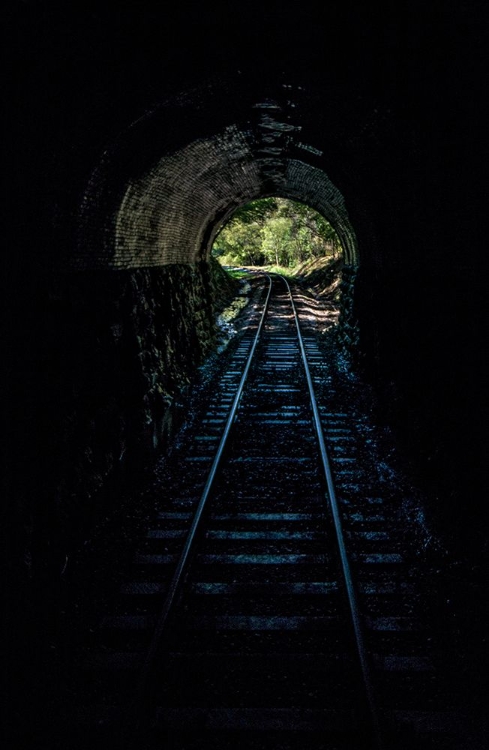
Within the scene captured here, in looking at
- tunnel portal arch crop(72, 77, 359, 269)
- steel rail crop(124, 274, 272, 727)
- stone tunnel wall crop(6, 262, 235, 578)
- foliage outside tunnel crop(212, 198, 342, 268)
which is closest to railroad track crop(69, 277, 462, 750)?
steel rail crop(124, 274, 272, 727)

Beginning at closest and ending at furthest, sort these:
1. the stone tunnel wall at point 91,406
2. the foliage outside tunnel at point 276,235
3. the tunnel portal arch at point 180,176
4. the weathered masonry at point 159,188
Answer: the weathered masonry at point 159,188
the stone tunnel wall at point 91,406
the tunnel portal arch at point 180,176
the foliage outside tunnel at point 276,235

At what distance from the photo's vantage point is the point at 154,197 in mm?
7195

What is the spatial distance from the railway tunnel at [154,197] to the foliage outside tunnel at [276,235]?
47.9ft

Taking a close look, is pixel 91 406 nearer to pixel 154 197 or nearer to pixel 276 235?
pixel 154 197

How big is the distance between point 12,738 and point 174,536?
191 cm

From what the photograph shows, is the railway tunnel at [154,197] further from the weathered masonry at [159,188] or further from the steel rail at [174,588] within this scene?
the steel rail at [174,588]

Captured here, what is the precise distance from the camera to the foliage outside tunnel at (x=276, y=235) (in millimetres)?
24219

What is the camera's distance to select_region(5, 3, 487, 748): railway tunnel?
10.8 ft

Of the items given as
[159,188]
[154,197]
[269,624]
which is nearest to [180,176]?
[159,188]

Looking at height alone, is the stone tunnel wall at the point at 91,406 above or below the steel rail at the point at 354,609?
above

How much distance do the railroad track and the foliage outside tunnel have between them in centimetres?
1715

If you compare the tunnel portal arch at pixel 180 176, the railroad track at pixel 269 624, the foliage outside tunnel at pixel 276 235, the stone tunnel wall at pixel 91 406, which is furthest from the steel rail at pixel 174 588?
the foliage outside tunnel at pixel 276 235

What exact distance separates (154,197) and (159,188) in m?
0.18

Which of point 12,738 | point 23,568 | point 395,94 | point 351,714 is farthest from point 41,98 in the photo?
point 351,714
